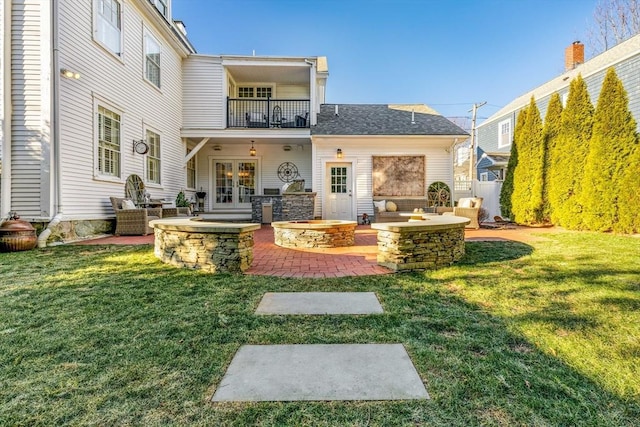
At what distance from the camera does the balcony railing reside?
11.8 m

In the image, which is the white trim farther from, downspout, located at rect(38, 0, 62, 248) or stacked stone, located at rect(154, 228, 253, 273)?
stacked stone, located at rect(154, 228, 253, 273)

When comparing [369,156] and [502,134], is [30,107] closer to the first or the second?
[369,156]

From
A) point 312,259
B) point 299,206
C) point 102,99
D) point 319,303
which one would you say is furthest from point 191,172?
point 319,303

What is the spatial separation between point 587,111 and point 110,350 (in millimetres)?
11123

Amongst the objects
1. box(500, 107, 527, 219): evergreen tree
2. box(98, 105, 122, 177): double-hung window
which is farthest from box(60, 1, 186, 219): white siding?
box(500, 107, 527, 219): evergreen tree

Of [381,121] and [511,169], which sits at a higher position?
[381,121]

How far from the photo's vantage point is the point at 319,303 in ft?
9.66

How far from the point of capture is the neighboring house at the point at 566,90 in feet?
36.3

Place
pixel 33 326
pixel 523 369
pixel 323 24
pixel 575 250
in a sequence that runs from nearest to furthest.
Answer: pixel 523 369
pixel 33 326
pixel 575 250
pixel 323 24

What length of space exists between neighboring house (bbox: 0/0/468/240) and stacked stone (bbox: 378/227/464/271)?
6.12m

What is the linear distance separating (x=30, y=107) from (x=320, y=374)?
751 cm

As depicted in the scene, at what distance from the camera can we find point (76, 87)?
649cm

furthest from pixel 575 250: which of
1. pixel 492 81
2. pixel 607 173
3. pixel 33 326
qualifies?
pixel 492 81

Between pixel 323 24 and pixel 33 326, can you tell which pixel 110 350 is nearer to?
pixel 33 326
